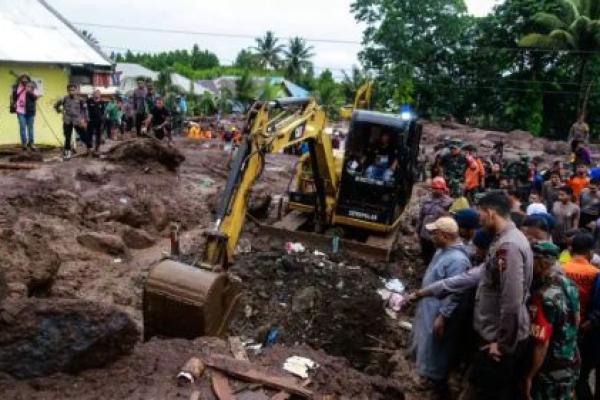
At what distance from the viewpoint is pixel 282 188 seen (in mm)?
16031

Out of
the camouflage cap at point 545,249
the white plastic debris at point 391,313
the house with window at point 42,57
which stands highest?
the house with window at point 42,57

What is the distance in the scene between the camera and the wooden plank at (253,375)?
173 inches

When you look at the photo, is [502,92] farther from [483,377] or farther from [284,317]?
[483,377]

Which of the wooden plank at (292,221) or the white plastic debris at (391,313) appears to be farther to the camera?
the wooden plank at (292,221)

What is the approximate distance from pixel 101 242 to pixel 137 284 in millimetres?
1296

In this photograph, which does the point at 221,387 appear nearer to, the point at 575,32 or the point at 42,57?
the point at 42,57

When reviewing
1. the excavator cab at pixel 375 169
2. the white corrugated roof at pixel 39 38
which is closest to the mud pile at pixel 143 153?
the excavator cab at pixel 375 169

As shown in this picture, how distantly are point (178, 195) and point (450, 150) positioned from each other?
6.97 metres

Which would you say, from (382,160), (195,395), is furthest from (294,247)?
(195,395)

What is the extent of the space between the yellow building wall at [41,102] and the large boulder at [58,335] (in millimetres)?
13125

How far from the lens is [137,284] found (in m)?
8.12

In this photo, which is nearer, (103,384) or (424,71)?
(103,384)

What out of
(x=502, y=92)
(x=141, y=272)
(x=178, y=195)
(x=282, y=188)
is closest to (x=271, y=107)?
(x=141, y=272)

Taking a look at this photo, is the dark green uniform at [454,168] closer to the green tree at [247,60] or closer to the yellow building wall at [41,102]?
the yellow building wall at [41,102]
